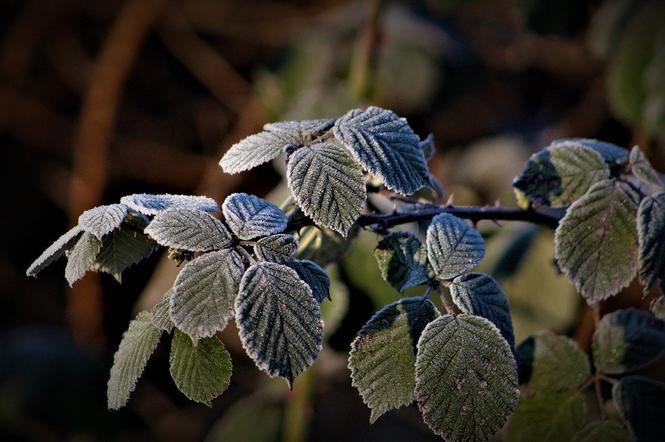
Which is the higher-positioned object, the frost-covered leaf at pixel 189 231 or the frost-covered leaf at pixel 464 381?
the frost-covered leaf at pixel 189 231

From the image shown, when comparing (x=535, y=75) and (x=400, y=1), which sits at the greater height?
(x=400, y=1)

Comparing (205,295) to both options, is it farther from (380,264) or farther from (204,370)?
(380,264)

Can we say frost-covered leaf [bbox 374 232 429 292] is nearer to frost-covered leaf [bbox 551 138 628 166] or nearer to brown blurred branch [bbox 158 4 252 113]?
frost-covered leaf [bbox 551 138 628 166]

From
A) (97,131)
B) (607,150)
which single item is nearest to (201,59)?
(97,131)

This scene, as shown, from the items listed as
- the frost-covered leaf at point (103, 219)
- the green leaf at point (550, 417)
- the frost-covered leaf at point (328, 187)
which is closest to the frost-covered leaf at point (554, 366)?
the green leaf at point (550, 417)

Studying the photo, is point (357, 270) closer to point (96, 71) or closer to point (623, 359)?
point (623, 359)

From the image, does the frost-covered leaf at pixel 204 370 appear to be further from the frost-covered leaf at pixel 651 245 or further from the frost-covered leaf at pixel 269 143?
the frost-covered leaf at pixel 651 245

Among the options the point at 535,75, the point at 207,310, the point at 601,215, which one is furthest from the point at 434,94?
the point at 207,310
